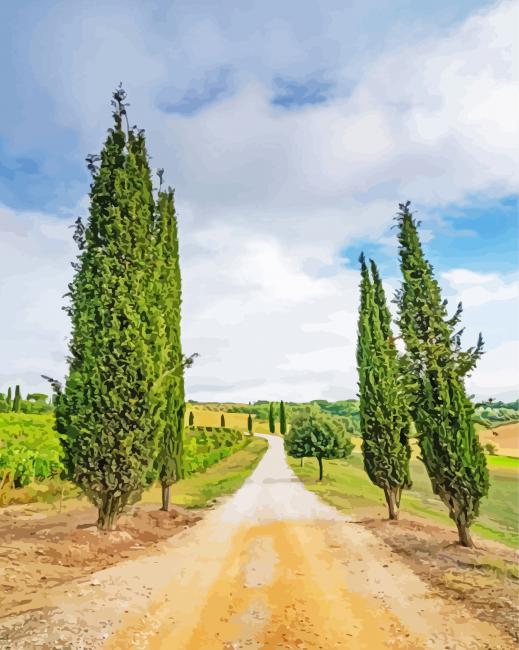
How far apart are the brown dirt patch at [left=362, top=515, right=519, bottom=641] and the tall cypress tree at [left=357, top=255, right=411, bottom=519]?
304 centimetres

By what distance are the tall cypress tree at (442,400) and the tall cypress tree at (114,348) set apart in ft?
24.6

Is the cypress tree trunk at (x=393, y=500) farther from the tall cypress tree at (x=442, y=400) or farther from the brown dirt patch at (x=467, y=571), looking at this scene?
the tall cypress tree at (x=442, y=400)

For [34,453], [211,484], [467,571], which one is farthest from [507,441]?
[467,571]

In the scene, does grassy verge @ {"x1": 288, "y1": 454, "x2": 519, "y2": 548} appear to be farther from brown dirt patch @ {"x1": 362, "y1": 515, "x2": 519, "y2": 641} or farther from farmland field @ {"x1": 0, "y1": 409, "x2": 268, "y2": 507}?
farmland field @ {"x1": 0, "y1": 409, "x2": 268, "y2": 507}

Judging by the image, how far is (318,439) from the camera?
106 feet

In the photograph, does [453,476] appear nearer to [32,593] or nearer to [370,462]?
[370,462]

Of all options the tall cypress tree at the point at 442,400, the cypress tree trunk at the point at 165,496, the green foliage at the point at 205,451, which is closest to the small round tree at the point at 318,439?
the green foliage at the point at 205,451

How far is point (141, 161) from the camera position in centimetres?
1603

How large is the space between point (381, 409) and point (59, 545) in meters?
11.9

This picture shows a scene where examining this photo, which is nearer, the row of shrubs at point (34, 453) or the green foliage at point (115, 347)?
the green foliage at point (115, 347)

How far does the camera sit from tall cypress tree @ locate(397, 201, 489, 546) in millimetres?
11828

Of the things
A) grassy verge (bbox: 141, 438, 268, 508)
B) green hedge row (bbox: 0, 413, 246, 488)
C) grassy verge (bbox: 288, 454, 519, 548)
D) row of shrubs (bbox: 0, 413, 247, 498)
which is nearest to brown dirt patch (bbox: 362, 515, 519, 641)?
grassy verge (bbox: 288, 454, 519, 548)

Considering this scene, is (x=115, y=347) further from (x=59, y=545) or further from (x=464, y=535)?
(x=464, y=535)

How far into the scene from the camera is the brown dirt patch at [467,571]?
7.33 metres
